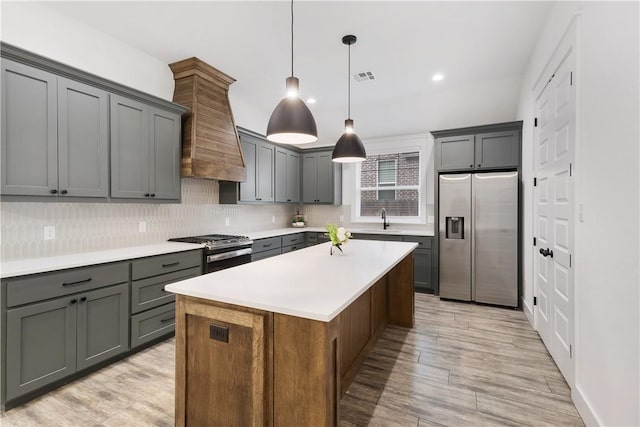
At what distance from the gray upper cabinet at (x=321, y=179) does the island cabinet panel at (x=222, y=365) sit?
4282mm

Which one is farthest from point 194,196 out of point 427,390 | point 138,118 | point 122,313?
point 427,390

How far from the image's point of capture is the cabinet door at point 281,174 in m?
5.33

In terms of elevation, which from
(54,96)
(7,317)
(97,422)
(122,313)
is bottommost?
(97,422)

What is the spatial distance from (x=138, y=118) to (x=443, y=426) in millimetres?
3598

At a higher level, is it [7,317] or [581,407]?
[7,317]

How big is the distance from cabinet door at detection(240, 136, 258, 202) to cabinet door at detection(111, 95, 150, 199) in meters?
1.52

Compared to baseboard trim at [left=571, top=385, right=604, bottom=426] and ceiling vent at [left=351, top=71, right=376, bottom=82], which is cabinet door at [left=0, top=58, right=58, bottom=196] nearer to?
ceiling vent at [left=351, top=71, right=376, bottom=82]

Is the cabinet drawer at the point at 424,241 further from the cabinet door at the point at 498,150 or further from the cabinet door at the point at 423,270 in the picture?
the cabinet door at the point at 498,150

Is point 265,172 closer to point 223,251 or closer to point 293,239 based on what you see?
point 293,239

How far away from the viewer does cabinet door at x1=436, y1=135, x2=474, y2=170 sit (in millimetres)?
4414

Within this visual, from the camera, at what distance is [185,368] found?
166 centimetres

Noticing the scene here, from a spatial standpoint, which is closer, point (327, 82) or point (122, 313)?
point (122, 313)

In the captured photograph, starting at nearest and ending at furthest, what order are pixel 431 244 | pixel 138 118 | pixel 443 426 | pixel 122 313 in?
pixel 443 426 < pixel 122 313 < pixel 138 118 < pixel 431 244

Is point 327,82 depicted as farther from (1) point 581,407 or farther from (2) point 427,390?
(1) point 581,407
